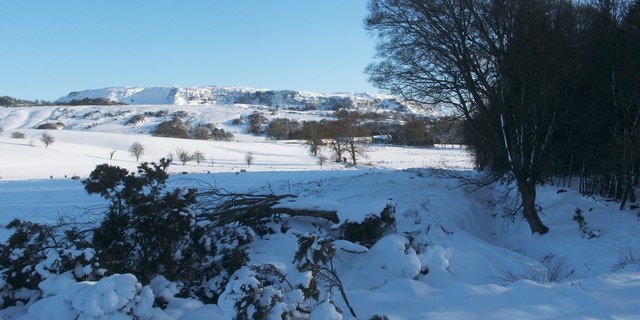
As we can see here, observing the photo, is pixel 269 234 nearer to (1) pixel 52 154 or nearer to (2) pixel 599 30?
(2) pixel 599 30

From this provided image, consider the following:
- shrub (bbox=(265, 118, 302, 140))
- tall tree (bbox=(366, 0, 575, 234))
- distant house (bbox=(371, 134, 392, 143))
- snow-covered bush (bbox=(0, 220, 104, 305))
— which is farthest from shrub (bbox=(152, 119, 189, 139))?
snow-covered bush (bbox=(0, 220, 104, 305))

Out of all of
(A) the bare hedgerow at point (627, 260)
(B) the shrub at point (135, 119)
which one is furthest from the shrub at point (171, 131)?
(A) the bare hedgerow at point (627, 260)

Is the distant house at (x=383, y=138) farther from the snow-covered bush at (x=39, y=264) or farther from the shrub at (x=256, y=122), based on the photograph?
the snow-covered bush at (x=39, y=264)

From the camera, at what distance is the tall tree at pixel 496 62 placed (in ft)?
30.9

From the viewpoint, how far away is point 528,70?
9.30m

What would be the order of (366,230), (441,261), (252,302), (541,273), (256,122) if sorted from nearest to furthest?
(252,302), (441,261), (541,273), (366,230), (256,122)

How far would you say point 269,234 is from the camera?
25.1 feet

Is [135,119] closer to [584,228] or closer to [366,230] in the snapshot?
[366,230]

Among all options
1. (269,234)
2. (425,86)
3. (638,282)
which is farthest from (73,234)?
(425,86)

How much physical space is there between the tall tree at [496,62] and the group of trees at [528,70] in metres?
0.02

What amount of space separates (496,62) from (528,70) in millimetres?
821

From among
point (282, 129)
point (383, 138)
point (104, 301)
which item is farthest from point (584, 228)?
point (282, 129)

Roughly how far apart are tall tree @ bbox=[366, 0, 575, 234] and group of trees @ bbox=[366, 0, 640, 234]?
2 centimetres

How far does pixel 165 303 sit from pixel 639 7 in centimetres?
1271
